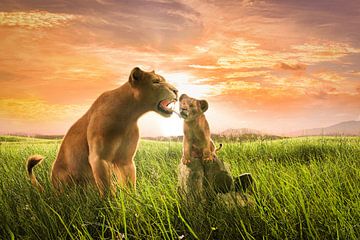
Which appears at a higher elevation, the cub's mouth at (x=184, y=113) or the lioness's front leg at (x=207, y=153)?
the cub's mouth at (x=184, y=113)

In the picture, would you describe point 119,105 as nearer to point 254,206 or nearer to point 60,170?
point 60,170

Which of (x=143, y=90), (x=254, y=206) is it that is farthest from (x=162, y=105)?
(x=254, y=206)

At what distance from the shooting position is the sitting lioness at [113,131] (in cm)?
479

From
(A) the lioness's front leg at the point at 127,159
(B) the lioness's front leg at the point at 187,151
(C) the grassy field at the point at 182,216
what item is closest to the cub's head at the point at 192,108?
(B) the lioness's front leg at the point at 187,151

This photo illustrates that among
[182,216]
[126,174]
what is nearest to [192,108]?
[182,216]

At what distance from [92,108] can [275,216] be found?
2.53m

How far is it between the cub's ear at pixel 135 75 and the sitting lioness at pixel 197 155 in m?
1.06

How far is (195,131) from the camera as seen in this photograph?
A: 12.7ft

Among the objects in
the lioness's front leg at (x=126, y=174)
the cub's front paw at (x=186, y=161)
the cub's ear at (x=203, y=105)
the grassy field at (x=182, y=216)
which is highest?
the cub's ear at (x=203, y=105)

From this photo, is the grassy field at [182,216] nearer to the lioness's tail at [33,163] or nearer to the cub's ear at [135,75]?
the lioness's tail at [33,163]

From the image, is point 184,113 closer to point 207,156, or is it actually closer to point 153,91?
point 207,156

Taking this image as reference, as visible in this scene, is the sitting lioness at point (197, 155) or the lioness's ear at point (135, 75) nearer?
the sitting lioness at point (197, 155)

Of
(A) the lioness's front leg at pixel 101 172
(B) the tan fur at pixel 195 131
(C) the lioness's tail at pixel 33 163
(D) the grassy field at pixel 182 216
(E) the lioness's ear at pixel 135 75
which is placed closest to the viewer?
(D) the grassy field at pixel 182 216

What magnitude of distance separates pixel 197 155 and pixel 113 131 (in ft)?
4.31
